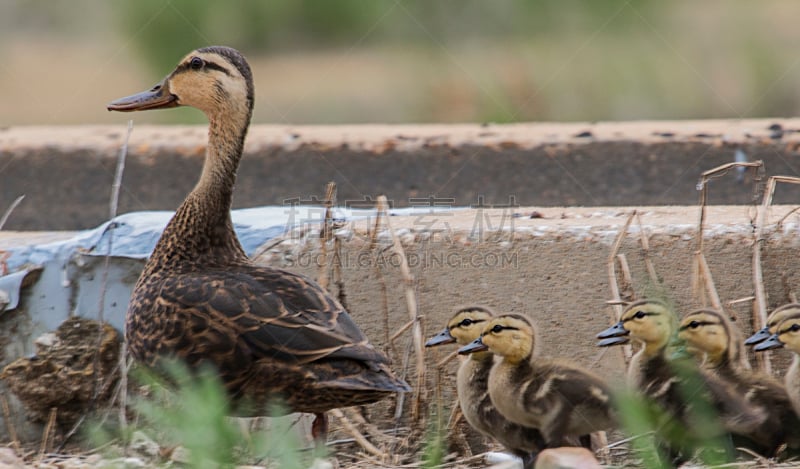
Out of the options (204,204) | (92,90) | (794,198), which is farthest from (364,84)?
(204,204)

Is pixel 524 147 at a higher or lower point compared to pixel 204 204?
higher

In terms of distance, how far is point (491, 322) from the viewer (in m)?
3.34

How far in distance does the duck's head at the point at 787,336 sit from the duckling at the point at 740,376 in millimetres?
98

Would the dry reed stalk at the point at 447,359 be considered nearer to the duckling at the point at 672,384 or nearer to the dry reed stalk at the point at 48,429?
the duckling at the point at 672,384

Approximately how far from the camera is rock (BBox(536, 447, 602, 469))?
2848 millimetres

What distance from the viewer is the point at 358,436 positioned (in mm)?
3590

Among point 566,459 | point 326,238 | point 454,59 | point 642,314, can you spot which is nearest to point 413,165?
point 326,238

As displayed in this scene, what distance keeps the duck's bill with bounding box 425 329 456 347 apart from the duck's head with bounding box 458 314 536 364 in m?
0.12

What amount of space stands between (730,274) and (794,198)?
1.69m

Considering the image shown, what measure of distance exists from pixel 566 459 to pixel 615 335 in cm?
51

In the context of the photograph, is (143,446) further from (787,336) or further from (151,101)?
(787,336)

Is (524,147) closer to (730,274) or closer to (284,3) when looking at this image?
(730,274)

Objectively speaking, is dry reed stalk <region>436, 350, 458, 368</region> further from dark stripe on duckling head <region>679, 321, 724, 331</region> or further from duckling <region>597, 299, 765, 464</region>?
dark stripe on duckling head <region>679, 321, 724, 331</region>

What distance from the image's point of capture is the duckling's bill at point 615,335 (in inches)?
128
